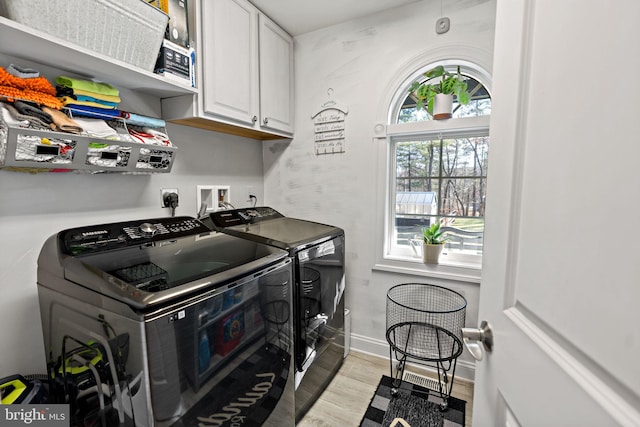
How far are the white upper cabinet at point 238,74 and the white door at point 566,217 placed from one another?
1.43m

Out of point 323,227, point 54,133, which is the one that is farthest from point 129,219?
point 323,227

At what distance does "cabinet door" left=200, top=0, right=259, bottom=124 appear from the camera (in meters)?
1.59

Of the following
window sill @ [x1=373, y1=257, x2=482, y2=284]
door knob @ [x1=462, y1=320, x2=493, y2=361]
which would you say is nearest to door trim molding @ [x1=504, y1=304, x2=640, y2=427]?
door knob @ [x1=462, y1=320, x2=493, y2=361]

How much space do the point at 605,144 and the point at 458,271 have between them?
1.77 metres

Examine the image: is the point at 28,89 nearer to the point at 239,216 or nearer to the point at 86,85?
the point at 86,85

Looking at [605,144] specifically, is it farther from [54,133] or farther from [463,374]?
[463,374]

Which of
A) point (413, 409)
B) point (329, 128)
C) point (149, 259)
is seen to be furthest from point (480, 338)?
point (329, 128)

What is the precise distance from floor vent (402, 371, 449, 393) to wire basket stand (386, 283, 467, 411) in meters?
0.01

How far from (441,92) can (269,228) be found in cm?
140

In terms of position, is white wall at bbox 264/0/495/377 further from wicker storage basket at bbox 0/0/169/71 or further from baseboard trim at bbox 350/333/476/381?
wicker storage basket at bbox 0/0/169/71

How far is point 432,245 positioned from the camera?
6.60 feet

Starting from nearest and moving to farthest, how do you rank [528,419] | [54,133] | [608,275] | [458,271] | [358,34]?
[608,275] → [528,419] → [54,133] → [458,271] → [358,34]

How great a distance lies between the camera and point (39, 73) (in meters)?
1.16

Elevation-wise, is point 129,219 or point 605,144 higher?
point 605,144
